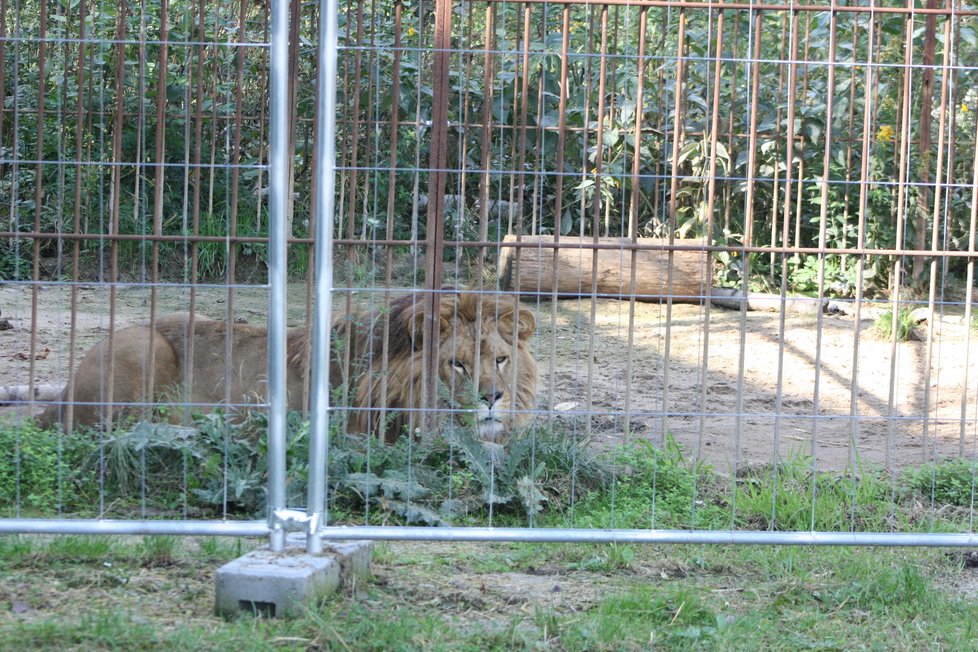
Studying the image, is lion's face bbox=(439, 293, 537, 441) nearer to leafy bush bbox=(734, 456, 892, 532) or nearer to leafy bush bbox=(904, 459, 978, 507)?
leafy bush bbox=(734, 456, 892, 532)

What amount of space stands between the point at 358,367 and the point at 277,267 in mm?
2430

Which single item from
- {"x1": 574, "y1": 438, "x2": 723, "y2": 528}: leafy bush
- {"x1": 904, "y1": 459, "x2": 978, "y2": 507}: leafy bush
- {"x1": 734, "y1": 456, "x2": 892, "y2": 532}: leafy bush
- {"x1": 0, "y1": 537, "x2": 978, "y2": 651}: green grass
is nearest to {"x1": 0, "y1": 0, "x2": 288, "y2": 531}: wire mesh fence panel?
{"x1": 0, "y1": 537, "x2": 978, "y2": 651}: green grass

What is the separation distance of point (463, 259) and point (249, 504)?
4936 mm

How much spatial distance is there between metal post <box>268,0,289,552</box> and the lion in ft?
6.34

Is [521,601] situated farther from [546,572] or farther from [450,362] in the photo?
[450,362]

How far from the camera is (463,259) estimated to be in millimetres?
10398

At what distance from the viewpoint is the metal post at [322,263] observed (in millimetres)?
4348

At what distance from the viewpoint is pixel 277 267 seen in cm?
432

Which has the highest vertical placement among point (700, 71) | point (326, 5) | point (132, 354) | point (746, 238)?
point (700, 71)

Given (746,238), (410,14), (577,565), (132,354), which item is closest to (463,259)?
(410,14)

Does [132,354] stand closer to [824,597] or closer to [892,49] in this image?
[824,597]

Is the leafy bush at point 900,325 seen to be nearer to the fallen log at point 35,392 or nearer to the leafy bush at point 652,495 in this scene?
the leafy bush at point 652,495

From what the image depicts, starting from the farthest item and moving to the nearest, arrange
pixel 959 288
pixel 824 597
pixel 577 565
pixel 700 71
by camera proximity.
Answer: pixel 959 288
pixel 700 71
pixel 577 565
pixel 824 597

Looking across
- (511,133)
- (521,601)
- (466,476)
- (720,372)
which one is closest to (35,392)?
(466,476)
